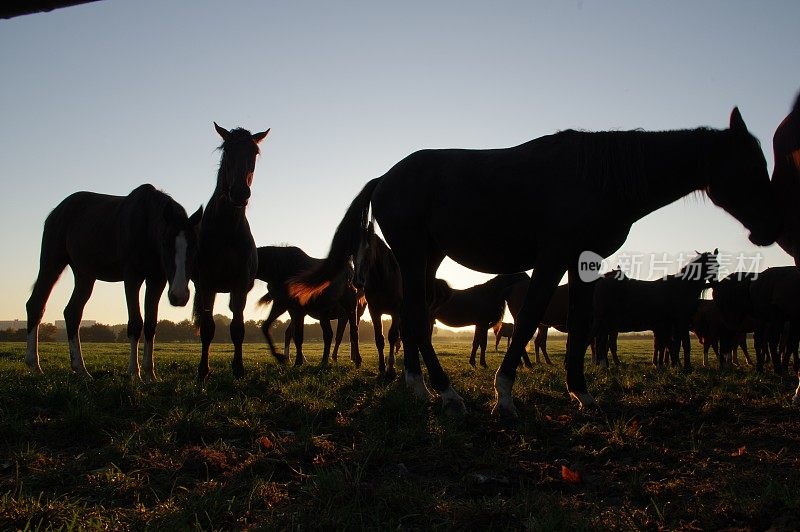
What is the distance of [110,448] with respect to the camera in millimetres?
3709

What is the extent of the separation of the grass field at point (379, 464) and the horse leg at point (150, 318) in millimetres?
2026

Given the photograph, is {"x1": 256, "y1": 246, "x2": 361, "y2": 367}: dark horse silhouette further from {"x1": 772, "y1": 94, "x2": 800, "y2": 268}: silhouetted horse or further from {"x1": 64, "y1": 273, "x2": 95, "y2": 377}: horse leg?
{"x1": 772, "y1": 94, "x2": 800, "y2": 268}: silhouetted horse

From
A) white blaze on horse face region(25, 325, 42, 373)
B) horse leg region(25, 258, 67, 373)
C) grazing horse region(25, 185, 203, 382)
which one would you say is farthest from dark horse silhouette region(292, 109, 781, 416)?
horse leg region(25, 258, 67, 373)

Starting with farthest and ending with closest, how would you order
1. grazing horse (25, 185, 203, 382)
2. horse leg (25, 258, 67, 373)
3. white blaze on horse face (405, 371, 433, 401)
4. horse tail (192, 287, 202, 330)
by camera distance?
horse tail (192, 287, 202, 330) < horse leg (25, 258, 67, 373) < grazing horse (25, 185, 203, 382) < white blaze on horse face (405, 371, 433, 401)

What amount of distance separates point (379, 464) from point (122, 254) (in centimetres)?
592

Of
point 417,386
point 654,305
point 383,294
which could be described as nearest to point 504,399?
point 417,386

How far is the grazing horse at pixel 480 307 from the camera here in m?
18.4

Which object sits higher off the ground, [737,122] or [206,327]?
[737,122]

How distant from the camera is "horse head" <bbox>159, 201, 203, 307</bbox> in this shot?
23.3 ft

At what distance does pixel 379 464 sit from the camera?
11.8 ft

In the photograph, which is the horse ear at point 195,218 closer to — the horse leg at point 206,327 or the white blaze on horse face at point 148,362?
the horse leg at point 206,327

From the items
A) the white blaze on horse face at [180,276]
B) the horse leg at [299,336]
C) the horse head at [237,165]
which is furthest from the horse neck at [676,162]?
the horse leg at [299,336]

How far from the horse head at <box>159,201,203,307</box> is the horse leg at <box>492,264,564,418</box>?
4.05 m

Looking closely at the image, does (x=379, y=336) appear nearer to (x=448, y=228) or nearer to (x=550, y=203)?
(x=448, y=228)
